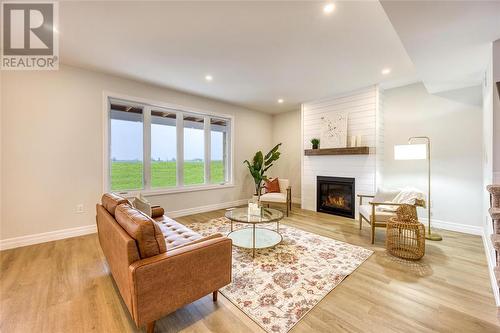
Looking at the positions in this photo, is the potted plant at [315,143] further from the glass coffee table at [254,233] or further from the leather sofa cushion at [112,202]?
the leather sofa cushion at [112,202]

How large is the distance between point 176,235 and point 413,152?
12.1 ft

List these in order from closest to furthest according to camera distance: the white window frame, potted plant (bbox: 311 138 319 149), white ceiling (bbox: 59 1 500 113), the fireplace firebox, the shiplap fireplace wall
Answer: white ceiling (bbox: 59 1 500 113)
the white window frame
the shiplap fireplace wall
the fireplace firebox
potted plant (bbox: 311 138 319 149)

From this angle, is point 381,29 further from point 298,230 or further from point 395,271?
A: point 298,230

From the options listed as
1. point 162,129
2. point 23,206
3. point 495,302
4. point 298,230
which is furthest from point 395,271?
point 23,206

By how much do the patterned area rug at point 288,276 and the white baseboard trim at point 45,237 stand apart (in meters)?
2.60

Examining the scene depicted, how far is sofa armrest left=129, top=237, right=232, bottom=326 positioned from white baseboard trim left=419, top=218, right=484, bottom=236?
4075 millimetres

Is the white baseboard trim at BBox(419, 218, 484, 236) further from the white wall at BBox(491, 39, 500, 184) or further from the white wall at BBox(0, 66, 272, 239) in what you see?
the white wall at BBox(0, 66, 272, 239)

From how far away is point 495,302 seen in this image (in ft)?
5.81

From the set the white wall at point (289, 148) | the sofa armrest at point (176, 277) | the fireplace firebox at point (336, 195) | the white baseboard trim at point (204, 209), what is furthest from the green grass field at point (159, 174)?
the sofa armrest at point (176, 277)

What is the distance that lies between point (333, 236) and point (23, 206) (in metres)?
4.70

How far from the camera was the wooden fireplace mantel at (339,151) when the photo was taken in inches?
159

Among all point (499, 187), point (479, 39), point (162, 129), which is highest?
point (479, 39)

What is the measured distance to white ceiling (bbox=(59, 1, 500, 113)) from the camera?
193 cm

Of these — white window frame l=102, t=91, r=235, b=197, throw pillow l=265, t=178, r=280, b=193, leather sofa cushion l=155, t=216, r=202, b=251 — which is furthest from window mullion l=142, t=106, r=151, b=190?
throw pillow l=265, t=178, r=280, b=193
